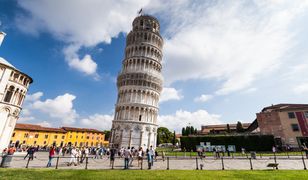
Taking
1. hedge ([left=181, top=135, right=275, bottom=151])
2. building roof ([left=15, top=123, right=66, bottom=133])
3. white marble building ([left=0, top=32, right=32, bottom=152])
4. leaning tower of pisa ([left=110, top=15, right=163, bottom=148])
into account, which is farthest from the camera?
building roof ([left=15, top=123, right=66, bottom=133])

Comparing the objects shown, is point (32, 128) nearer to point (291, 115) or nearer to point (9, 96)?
point (9, 96)

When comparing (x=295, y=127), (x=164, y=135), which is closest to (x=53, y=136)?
(x=164, y=135)

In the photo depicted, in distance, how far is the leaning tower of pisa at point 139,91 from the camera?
4103cm

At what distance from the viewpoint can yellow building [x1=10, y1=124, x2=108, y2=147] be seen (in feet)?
203

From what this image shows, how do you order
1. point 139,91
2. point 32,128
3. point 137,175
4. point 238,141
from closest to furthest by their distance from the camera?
point 137,175 → point 238,141 → point 139,91 → point 32,128

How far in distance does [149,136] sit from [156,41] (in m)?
28.4

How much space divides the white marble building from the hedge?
35874 millimetres

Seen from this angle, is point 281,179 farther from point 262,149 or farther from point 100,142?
point 100,142

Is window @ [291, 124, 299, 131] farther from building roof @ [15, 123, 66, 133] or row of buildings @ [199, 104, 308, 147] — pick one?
building roof @ [15, 123, 66, 133]

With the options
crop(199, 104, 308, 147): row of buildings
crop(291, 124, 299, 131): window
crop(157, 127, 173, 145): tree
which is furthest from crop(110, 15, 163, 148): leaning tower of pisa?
crop(157, 127, 173, 145): tree

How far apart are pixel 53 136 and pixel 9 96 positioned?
4636cm

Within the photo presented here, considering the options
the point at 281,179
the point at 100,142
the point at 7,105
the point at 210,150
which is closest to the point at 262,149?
the point at 210,150

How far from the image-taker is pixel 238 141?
3744 centimetres

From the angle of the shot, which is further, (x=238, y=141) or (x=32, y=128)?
(x=32, y=128)
